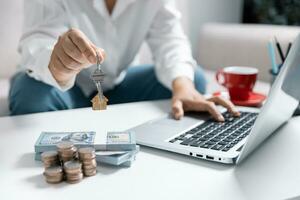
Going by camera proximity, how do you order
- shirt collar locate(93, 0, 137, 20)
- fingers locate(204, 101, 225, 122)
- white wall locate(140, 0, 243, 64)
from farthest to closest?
white wall locate(140, 0, 243, 64) → shirt collar locate(93, 0, 137, 20) → fingers locate(204, 101, 225, 122)

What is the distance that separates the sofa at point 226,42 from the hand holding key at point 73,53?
30.0 inches

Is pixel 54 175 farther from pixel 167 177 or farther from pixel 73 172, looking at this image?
pixel 167 177

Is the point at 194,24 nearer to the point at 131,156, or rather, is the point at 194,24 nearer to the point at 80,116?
the point at 80,116

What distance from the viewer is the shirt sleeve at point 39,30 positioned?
30.6 inches

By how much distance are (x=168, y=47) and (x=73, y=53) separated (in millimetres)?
596

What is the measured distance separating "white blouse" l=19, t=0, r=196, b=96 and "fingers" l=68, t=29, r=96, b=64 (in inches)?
9.5

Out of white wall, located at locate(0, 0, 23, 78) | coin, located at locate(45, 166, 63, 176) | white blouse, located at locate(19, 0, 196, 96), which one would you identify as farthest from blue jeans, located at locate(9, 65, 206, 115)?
white wall, located at locate(0, 0, 23, 78)

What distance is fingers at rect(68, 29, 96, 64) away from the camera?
53 cm

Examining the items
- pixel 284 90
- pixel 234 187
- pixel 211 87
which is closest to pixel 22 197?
pixel 234 187

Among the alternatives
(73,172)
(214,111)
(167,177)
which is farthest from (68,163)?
(214,111)

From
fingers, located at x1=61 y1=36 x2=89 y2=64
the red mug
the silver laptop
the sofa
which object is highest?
fingers, located at x1=61 y1=36 x2=89 y2=64

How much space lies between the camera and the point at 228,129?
2.17ft

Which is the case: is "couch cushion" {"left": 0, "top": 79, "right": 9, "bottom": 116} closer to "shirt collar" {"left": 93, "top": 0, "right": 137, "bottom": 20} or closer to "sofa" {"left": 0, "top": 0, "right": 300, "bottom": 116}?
"sofa" {"left": 0, "top": 0, "right": 300, "bottom": 116}

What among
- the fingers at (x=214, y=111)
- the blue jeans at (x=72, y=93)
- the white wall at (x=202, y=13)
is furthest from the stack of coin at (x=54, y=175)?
the white wall at (x=202, y=13)
